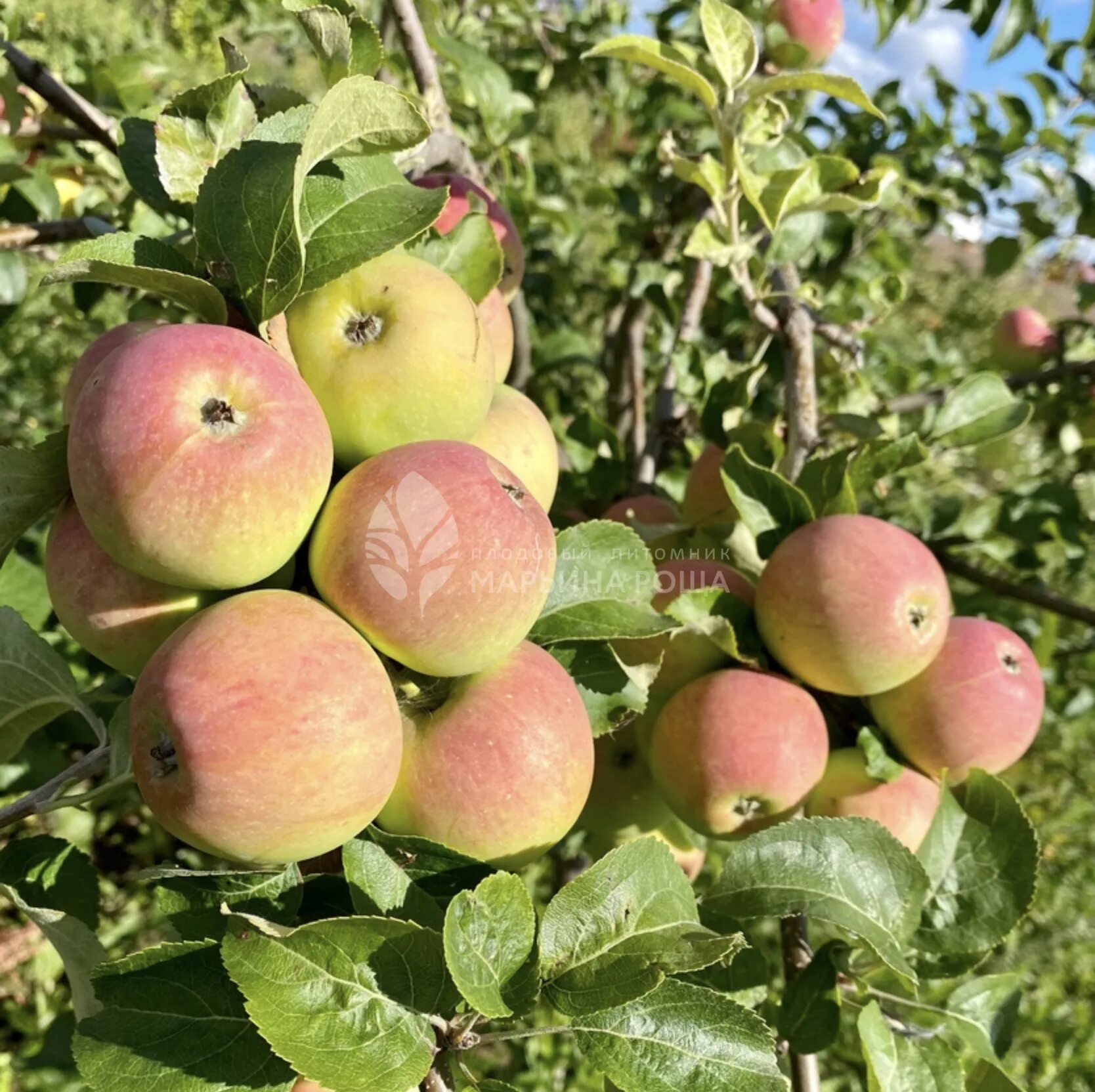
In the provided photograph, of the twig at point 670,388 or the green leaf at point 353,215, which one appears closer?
the green leaf at point 353,215

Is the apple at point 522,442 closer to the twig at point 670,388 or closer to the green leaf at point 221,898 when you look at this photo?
the green leaf at point 221,898

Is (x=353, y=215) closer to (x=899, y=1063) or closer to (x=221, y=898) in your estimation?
(x=221, y=898)

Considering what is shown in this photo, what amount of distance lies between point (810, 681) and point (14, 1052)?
2.28 m

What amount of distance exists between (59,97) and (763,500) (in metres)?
1.16

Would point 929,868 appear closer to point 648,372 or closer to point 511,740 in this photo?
point 511,740

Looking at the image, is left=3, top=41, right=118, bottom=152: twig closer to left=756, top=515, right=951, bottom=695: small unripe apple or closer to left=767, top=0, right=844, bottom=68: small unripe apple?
left=756, top=515, right=951, bottom=695: small unripe apple

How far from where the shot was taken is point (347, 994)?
69cm

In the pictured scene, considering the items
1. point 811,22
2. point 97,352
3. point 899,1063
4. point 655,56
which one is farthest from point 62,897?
point 811,22

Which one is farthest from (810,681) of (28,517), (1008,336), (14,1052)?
(14,1052)

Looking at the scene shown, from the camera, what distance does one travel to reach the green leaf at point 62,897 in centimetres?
78

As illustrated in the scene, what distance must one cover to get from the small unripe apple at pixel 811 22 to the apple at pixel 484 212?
102 centimetres

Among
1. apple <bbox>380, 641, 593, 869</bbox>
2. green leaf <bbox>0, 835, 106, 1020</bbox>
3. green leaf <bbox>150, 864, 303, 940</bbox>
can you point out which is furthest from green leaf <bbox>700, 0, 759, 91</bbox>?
green leaf <bbox>0, 835, 106, 1020</bbox>

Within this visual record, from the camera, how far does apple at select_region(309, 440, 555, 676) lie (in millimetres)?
694

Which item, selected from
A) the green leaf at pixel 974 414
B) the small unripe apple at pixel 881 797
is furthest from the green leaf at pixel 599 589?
the green leaf at pixel 974 414
